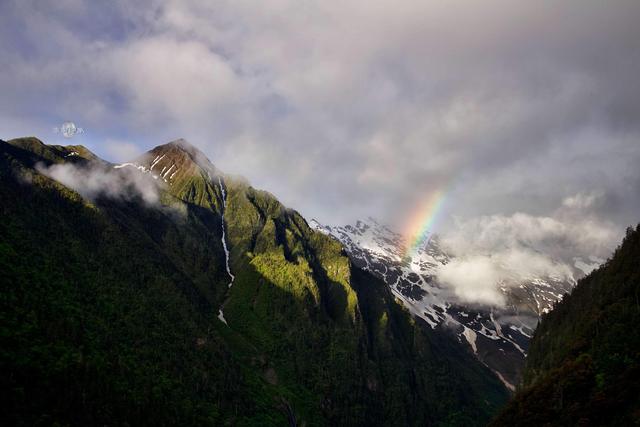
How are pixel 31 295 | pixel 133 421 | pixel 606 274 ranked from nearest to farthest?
pixel 133 421 → pixel 31 295 → pixel 606 274

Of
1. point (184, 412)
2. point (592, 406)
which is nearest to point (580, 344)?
point (592, 406)

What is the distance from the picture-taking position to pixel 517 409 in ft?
455

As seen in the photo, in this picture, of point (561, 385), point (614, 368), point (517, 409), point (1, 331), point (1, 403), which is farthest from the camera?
point (1, 331)

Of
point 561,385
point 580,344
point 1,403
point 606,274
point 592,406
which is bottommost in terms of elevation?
point 1,403

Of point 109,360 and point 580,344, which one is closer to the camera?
point 580,344

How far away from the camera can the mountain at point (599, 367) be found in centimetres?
8919

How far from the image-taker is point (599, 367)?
381 feet

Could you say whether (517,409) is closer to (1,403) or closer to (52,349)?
(1,403)

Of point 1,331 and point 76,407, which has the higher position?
point 1,331

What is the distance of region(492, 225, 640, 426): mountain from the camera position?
89188 mm

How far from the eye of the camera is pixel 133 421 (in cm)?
16688

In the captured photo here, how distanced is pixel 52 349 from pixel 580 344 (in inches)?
7738

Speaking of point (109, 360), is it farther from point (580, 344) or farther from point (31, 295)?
point (580, 344)

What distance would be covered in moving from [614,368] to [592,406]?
2036 centimetres
